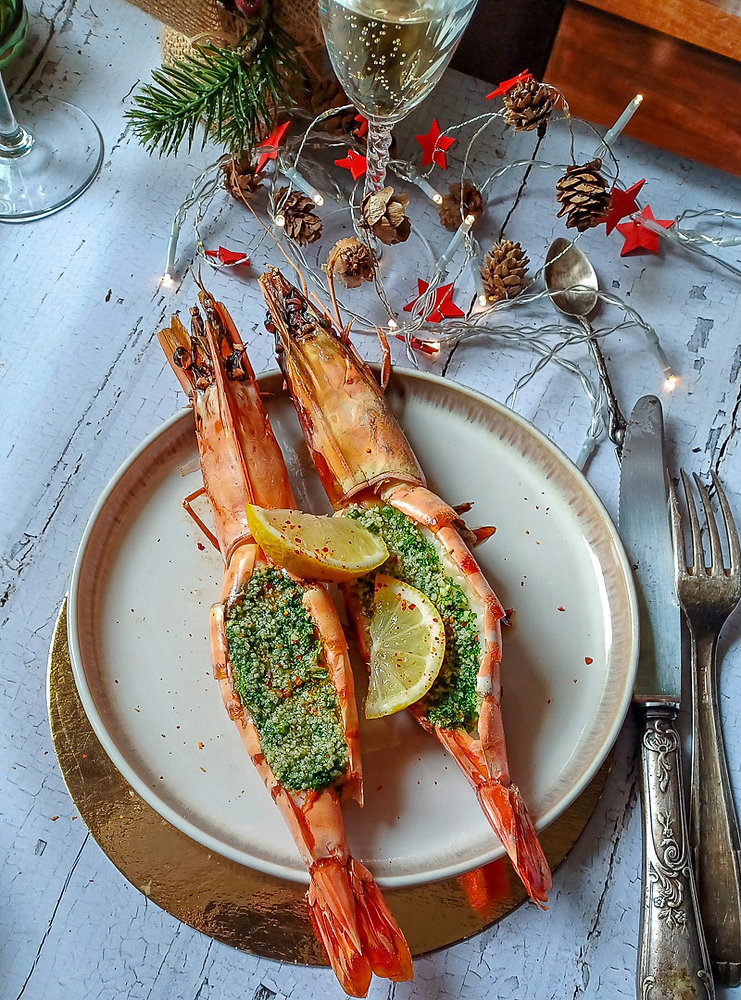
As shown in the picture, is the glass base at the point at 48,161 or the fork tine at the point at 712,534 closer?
the fork tine at the point at 712,534

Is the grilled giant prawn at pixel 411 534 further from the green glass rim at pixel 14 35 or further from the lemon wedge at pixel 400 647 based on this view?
the green glass rim at pixel 14 35

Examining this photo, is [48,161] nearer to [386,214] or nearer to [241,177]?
[241,177]

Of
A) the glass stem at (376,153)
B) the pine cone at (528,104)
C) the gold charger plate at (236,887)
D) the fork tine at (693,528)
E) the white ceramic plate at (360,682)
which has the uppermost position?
the pine cone at (528,104)

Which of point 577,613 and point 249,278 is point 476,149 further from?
point 577,613

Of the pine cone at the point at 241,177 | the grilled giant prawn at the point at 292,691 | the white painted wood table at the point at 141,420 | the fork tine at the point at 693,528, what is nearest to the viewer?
the grilled giant prawn at the point at 292,691

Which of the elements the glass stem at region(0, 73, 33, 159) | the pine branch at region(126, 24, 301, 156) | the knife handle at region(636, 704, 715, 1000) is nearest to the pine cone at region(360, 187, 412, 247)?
the pine branch at region(126, 24, 301, 156)

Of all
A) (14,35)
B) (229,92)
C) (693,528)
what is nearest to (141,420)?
(229,92)

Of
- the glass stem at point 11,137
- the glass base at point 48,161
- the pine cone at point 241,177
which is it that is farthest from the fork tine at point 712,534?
the glass stem at point 11,137
